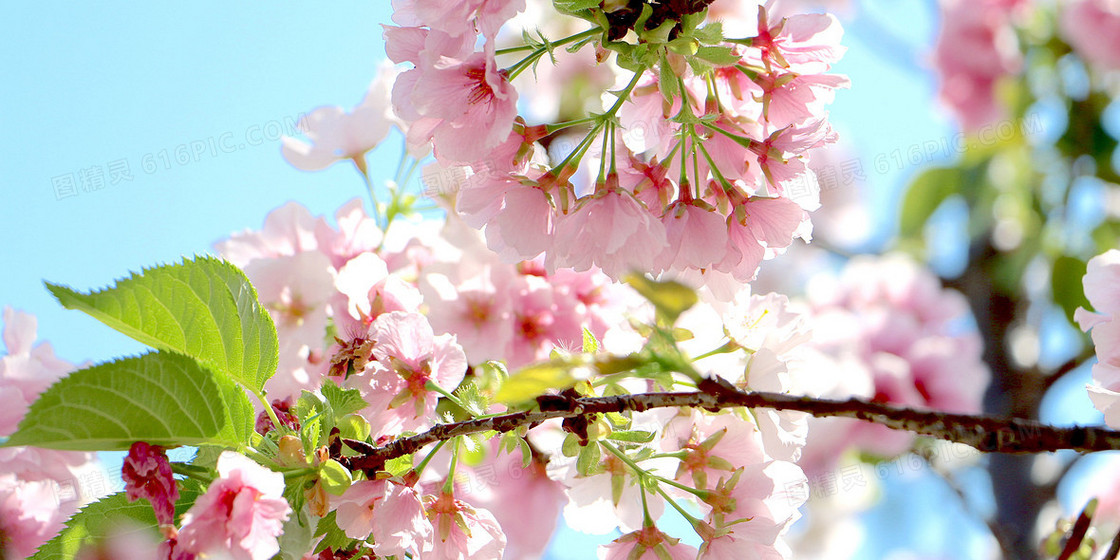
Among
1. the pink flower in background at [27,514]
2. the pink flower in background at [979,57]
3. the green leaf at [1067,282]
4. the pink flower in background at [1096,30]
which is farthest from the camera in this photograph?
the pink flower in background at [979,57]

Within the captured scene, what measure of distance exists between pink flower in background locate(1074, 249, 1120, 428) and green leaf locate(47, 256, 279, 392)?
544 millimetres

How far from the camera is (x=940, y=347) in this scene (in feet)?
5.77

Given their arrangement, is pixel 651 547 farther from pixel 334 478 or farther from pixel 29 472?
pixel 29 472

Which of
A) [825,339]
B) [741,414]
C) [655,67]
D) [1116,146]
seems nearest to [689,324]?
[741,414]

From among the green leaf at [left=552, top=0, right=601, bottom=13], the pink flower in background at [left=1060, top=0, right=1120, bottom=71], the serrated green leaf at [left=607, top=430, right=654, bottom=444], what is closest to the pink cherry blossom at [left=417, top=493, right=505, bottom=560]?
the serrated green leaf at [left=607, top=430, right=654, bottom=444]

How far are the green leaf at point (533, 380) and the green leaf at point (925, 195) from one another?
2.13m

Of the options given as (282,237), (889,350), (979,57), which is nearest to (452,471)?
(282,237)

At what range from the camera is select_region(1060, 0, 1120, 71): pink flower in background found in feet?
6.70

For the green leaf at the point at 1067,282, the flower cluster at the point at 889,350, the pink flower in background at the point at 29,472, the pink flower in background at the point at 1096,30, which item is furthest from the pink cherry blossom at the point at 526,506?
the pink flower in background at the point at 1096,30

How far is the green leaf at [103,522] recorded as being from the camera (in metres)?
0.51

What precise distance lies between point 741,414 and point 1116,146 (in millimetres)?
1880

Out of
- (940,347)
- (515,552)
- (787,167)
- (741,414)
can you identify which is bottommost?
(940,347)

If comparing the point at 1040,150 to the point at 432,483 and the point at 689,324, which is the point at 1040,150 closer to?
the point at 689,324

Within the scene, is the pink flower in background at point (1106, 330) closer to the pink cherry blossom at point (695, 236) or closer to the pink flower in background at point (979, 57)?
the pink cherry blossom at point (695, 236)
